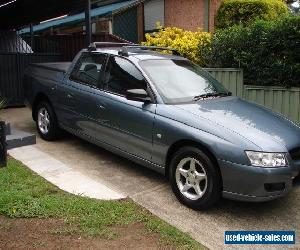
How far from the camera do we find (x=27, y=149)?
6906mm

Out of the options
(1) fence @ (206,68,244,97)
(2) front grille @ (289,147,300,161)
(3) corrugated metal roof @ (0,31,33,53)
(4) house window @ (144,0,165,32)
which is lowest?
(2) front grille @ (289,147,300,161)

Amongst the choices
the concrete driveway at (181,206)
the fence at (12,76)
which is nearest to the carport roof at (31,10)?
the fence at (12,76)

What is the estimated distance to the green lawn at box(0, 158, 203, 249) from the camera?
4.16 m

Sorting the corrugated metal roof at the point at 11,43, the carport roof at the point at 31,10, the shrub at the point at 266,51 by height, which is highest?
the carport roof at the point at 31,10

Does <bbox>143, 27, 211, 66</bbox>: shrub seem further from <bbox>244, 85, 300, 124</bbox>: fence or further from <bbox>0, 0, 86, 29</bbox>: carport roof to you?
<bbox>0, 0, 86, 29</bbox>: carport roof

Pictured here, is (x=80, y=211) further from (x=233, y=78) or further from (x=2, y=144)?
(x=233, y=78)

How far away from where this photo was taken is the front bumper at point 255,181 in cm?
433

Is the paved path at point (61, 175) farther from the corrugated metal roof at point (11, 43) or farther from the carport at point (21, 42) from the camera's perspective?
the corrugated metal roof at point (11, 43)

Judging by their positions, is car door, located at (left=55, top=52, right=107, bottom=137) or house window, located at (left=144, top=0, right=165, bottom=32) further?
house window, located at (left=144, top=0, right=165, bottom=32)

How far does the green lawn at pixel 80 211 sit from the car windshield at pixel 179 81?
156cm

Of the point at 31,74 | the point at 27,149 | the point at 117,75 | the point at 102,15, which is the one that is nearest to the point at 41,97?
the point at 31,74

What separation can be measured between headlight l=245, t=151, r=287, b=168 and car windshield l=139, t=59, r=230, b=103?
1410mm

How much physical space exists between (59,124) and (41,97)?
0.81m

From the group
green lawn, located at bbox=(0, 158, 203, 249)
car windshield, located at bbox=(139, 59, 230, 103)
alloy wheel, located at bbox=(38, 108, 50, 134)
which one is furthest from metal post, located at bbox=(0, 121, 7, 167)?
alloy wheel, located at bbox=(38, 108, 50, 134)
